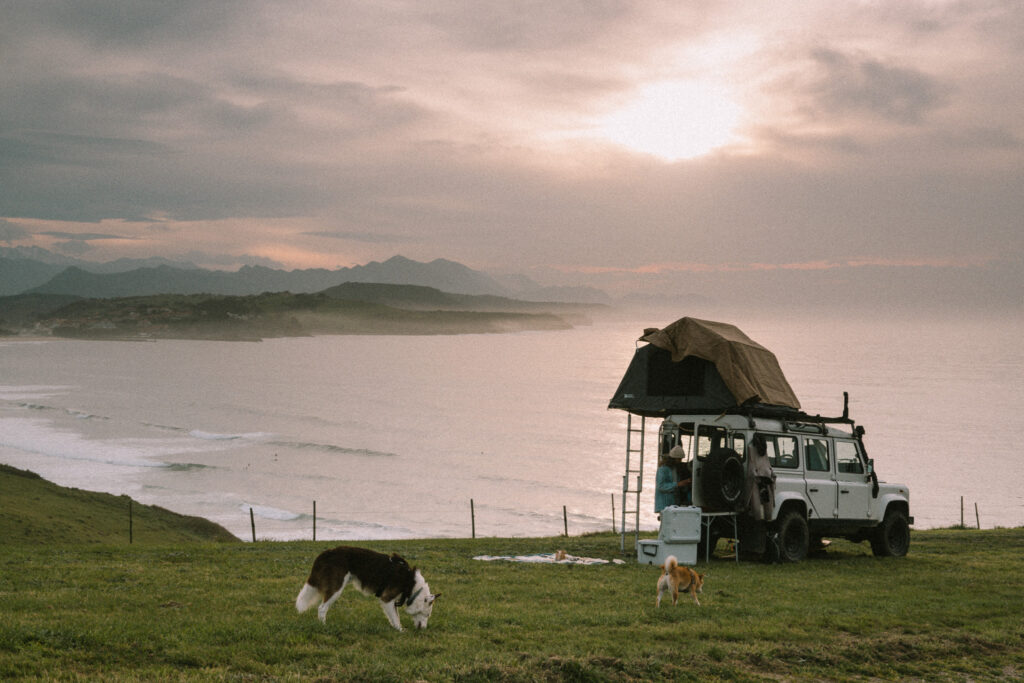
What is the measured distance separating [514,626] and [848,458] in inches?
480

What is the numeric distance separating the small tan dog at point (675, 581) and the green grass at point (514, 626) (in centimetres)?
24

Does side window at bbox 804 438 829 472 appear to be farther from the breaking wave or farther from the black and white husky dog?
the breaking wave

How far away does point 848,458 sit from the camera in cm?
2058

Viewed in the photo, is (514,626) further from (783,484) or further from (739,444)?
(783,484)

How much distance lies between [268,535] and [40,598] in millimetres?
33790

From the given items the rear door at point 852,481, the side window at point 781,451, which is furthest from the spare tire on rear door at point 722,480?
the rear door at point 852,481

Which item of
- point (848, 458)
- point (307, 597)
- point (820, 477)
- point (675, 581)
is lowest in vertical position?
point (675, 581)

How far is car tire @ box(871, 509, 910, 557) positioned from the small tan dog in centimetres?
964

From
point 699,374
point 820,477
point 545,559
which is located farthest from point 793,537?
point 545,559

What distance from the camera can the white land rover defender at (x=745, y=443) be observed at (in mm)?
18375

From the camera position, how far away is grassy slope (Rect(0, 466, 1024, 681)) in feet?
30.9

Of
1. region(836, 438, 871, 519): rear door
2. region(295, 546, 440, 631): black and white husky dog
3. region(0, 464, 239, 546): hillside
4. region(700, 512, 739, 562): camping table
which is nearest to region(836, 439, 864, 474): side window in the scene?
region(836, 438, 871, 519): rear door

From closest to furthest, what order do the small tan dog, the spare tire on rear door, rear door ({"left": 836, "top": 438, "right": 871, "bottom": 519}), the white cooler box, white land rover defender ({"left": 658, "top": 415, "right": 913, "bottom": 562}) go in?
the small tan dog, the white cooler box, the spare tire on rear door, white land rover defender ({"left": 658, "top": 415, "right": 913, "bottom": 562}), rear door ({"left": 836, "top": 438, "right": 871, "bottom": 519})

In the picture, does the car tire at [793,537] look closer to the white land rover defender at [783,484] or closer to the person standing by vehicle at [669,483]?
the white land rover defender at [783,484]
